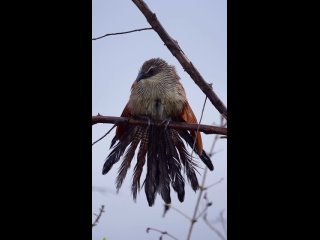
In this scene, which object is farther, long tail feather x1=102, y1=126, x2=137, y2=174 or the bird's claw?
the bird's claw

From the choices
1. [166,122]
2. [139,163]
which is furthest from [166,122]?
[139,163]

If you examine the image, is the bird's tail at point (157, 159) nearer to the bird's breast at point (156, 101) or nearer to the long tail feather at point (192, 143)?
the long tail feather at point (192, 143)

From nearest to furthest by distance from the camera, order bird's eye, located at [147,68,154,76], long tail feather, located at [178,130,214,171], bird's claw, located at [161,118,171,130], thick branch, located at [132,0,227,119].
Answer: thick branch, located at [132,0,227,119] → long tail feather, located at [178,130,214,171] → bird's claw, located at [161,118,171,130] → bird's eye, located at [147,68,154,76]

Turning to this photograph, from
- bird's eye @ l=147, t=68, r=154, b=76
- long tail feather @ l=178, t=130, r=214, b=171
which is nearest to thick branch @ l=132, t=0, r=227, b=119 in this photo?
long tail feather @ l=178, t=130, r=214, b=171

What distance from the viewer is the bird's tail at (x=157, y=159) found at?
1.24m

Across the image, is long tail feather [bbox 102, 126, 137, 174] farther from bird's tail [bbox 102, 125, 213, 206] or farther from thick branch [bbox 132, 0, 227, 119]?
thick branch [bbox 132, 0, 227, 119]

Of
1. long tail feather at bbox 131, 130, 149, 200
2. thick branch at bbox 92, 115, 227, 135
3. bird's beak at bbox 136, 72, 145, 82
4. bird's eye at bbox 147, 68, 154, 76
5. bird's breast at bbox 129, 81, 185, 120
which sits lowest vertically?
long tail feather at bbox 131, 130, 149, 200

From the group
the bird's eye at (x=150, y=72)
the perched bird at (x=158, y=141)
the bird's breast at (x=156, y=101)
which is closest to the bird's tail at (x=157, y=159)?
the perched bird at (x=158, y=141)

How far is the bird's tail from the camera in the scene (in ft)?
4.06
